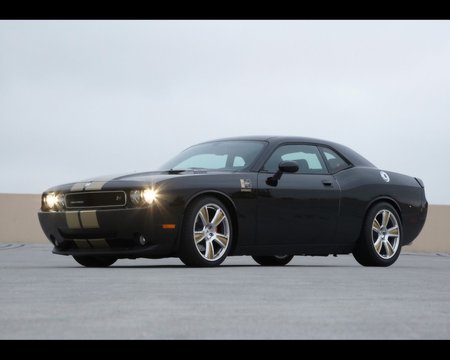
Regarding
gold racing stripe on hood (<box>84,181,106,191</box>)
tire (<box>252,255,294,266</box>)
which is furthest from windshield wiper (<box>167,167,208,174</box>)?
tire (<box>252,255,294,266</box>)

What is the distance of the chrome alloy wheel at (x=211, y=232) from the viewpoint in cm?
1044

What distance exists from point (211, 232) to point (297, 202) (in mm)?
1352

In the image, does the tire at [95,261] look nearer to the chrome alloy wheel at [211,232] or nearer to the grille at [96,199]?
the grille at [96,199]

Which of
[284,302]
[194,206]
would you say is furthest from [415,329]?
[194,206]

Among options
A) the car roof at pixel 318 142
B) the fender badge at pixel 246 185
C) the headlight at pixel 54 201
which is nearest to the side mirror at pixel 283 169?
the fender badge at pixel 246 185

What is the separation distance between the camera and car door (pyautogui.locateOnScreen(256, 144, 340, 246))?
36.4 ft

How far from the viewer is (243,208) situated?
10.8 meters

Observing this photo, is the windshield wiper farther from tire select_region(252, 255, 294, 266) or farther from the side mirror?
tire select_region(252, 255, 294, 266)

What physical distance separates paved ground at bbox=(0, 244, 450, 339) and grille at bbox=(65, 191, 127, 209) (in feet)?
2.86

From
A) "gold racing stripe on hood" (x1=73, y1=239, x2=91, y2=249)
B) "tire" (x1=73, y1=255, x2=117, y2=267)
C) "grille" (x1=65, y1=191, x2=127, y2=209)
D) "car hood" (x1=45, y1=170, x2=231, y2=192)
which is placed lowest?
"tire" (x1=73, y1=255, x2=117, y2=267)

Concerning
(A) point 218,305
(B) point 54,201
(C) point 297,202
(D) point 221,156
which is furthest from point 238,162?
(A) point 218,305

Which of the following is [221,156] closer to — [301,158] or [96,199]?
[301,158]

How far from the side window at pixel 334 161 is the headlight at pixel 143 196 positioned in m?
2.82
